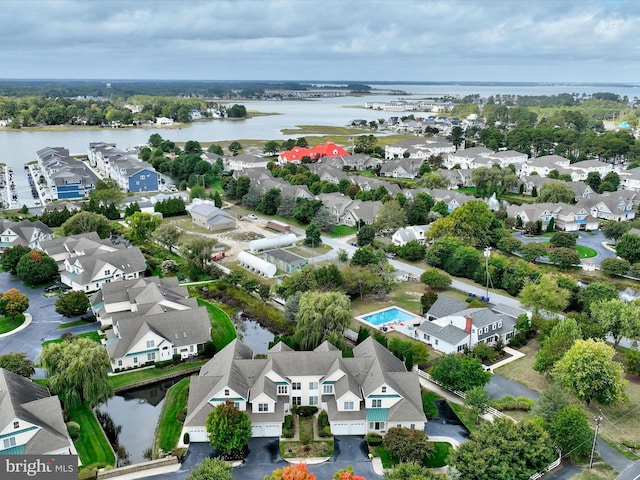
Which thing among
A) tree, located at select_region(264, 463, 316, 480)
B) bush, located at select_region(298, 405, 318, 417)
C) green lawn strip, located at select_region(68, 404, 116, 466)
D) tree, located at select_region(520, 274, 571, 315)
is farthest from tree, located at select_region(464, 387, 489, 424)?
green lawn strip, located at select_region(68, 404, 116, 466)

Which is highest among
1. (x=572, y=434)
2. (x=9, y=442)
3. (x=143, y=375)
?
(x=9, y=442)

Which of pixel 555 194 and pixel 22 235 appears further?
pixel 555 194

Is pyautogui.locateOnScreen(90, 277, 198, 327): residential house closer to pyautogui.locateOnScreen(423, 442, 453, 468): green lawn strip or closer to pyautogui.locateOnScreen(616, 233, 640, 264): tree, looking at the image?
pyautogui.locateOnScreen(423, 442, 453, 468): green lawn strip

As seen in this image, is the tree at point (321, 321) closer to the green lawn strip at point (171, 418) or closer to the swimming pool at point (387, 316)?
the swimming pool at point (387, 316)

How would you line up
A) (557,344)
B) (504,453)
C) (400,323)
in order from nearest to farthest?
(504,453) < (557,344) < (400,323)

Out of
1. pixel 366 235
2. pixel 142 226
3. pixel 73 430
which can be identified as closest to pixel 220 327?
pixel 73 430

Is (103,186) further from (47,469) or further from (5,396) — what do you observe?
(47,469)

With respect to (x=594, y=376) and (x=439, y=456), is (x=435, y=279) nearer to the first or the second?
(x=594, y=376)

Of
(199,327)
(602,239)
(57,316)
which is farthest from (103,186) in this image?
(602,239)
